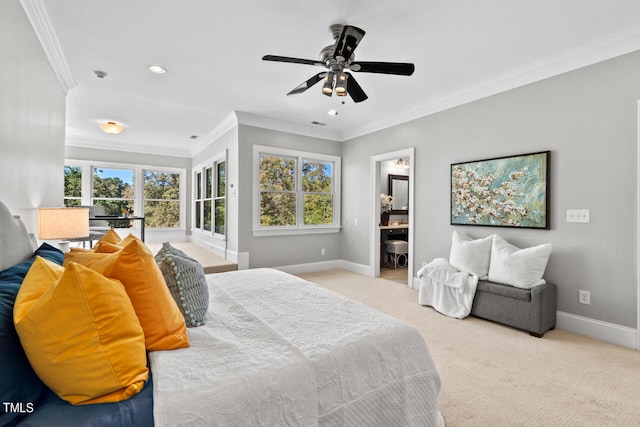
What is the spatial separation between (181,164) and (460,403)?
7.24 m

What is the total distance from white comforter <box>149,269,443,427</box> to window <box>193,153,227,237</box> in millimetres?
3966

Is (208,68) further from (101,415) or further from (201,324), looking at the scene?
(101,415)

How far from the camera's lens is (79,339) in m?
0.91

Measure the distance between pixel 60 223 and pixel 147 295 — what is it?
1.70 metres

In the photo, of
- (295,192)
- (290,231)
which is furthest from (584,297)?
(295,192)

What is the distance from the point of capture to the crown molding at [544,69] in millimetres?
2609

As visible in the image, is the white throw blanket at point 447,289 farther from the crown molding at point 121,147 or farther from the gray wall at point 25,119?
the crown molding at point 121,147

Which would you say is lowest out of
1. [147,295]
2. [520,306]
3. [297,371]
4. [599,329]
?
[599,329]

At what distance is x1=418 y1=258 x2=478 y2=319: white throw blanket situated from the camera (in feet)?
10.7

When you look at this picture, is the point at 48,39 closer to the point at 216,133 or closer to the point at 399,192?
the point at 216,133

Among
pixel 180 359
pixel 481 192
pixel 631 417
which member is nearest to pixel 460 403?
pixel 631 417

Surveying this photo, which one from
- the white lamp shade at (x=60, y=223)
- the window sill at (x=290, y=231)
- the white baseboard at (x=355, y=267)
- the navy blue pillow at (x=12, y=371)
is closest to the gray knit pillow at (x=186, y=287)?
the navy blue pillow at (x=12, y=371)

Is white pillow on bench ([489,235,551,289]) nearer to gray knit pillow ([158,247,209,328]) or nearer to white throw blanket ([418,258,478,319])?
white throw blanket ([418,258,478,319])

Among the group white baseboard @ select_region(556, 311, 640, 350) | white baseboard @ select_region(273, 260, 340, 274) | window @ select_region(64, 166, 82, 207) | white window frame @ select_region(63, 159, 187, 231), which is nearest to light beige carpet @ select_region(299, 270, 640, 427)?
white baseboard @ select_region(556, 311, 640, 350)
